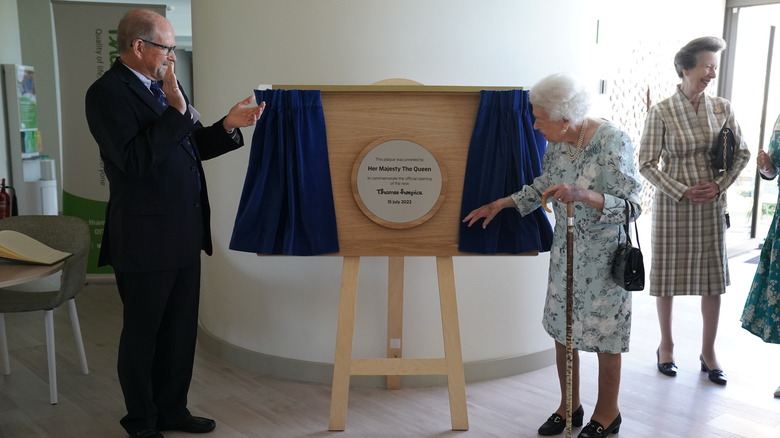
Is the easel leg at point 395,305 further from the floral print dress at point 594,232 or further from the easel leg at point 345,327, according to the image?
the floral print dress at point 594,232

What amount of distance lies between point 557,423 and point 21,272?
2.44 metres

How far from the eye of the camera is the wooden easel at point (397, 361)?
314 centimetres

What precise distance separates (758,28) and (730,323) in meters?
3.48

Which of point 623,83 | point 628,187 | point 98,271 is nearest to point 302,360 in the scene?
point 628,187

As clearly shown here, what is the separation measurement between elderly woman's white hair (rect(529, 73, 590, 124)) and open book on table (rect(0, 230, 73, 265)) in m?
2.27

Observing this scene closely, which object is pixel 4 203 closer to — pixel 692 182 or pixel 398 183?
pixel 398 183

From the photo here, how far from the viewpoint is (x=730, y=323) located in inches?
196

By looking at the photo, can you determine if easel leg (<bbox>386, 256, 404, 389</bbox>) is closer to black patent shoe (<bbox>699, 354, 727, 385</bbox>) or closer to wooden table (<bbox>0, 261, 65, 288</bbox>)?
wooden table (<bbox>0, 261, 65, 288</bbox>)

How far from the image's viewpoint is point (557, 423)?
3.18 m

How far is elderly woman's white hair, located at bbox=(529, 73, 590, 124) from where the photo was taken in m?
2.69

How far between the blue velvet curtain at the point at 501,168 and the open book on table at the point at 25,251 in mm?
1864

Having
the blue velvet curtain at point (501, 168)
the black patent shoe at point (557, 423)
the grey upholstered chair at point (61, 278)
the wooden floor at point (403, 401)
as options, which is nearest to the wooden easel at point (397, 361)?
the wooden floor at point (403, 401)

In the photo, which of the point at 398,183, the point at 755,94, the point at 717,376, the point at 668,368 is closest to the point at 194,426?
the point at 398,183

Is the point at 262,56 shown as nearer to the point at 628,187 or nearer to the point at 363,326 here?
the point at 363,326
